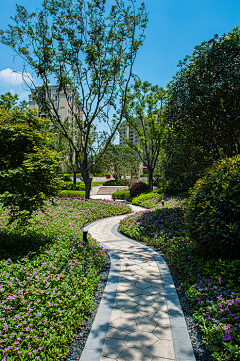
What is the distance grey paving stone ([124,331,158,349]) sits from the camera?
295cm

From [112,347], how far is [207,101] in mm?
8177

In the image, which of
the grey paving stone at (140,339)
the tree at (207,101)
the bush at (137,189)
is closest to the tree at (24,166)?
the grey paving stone at (140,339)

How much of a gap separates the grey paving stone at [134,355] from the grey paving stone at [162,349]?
3.3 inches

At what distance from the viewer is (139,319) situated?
350 cm

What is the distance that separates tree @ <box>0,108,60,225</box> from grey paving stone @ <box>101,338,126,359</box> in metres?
3.46

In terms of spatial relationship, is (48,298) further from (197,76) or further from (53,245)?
(197,76)

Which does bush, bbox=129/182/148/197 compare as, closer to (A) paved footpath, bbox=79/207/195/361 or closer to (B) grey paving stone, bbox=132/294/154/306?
(A) paved footpath, bbox=79/207/195/361

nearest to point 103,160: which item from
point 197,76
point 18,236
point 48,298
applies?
point 197,76

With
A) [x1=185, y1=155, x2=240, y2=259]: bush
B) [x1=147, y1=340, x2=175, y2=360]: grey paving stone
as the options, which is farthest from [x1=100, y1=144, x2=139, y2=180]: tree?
[x1=147, y1=340, x2=175, y2=360]: grey paving stone

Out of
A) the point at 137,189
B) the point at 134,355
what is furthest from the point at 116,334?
the point at 137,189

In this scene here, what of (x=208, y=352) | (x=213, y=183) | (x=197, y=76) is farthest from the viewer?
(x=197, y=76)

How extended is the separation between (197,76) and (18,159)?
7.34 meters

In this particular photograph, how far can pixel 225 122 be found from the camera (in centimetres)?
835

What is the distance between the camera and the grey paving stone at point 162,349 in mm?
2779
